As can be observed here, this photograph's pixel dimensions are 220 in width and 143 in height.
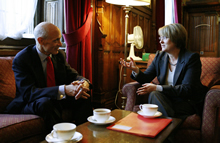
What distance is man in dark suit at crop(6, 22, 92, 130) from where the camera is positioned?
1.70 metres

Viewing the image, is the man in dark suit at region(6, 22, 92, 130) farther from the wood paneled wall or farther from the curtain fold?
the wood paneled wall

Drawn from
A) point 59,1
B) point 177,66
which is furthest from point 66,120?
point 59,1

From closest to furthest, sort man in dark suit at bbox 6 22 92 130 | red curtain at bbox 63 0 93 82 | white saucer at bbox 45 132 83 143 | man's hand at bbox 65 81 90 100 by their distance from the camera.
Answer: white saucer at bbox 45 132 83 143 → man in dark suit at bbox 6 22 92 130 → man's hand at bbox 65 81 90 100 → red curtain at bbox 63 0 93 82

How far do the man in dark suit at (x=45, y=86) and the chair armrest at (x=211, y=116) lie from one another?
0.99m

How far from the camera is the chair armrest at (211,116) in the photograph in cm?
173

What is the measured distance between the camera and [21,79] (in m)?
1.77

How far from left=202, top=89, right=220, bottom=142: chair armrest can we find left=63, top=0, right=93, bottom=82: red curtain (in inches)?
59.8

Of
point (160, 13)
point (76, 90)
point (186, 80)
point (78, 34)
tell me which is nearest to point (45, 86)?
point (76, 90)

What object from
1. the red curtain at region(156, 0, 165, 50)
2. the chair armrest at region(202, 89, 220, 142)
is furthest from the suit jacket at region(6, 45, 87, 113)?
the red curtain at region(156, 0, 165, 50)

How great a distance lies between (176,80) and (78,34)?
1.30 meters

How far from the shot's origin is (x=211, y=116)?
174cm

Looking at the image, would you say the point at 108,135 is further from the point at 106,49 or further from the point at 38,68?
the point at 106,49

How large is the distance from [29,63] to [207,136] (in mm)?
1597

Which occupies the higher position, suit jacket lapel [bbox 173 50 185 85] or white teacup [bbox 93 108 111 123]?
suit jacket lapel [bbox 173 50 185 85]
